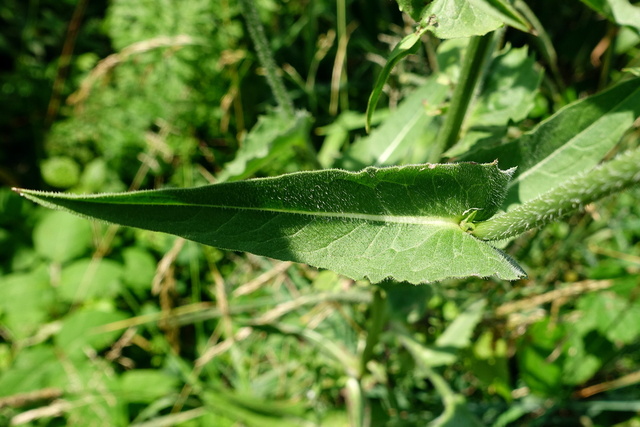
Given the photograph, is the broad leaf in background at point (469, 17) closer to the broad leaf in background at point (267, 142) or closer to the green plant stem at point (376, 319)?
the broad leaf in background at point (267, 142)

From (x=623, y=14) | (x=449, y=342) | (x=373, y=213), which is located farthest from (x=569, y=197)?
(x=449, y=342)

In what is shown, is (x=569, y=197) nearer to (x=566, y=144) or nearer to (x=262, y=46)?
(x=566, y=144)

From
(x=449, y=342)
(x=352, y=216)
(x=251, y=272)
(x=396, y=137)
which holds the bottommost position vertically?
(x=251, y=272)

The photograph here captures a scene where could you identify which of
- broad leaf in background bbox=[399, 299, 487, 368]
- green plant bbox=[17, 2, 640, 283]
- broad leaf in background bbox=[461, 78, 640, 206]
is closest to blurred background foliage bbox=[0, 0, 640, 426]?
broad leaf in background bbox=[399, 299, 487, 368]

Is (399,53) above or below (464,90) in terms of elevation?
above

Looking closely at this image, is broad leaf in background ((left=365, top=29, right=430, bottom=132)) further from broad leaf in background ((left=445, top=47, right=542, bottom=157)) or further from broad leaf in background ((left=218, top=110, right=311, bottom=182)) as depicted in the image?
broad leaf in background ((left=218, top=110, right=311, bottom=182))

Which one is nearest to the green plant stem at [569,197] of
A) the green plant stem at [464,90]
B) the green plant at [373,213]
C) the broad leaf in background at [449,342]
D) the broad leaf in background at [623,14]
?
the green plant at [373,213]

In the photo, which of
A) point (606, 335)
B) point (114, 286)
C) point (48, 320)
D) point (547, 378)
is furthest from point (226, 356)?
point (606, 335)
